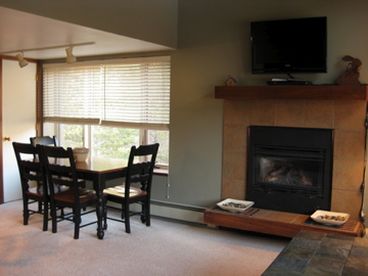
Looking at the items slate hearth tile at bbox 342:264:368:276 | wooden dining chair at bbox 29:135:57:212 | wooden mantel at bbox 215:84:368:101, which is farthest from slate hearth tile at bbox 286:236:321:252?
wooden dining chair at bbox 29:135:57:212

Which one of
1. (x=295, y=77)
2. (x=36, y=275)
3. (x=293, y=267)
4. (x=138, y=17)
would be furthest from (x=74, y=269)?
(x=295, y=77)

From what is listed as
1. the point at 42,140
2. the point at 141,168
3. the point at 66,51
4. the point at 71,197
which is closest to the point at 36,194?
the point at 71,197

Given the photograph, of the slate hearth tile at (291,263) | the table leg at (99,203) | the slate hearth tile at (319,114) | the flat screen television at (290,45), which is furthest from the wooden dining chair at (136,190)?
the slate hearth tile at (291,263)

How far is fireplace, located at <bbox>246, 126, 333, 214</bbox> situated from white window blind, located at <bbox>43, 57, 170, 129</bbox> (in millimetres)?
1221

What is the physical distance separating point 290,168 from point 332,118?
67cm

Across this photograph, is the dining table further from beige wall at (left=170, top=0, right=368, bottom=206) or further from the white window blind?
the white window blind

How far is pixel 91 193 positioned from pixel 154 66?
1685 mm

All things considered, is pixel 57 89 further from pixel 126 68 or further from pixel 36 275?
pixel 36 275

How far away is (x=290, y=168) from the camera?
431 centimetres

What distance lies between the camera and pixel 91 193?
4.51m

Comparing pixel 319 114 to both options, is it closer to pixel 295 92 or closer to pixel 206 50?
pixel 295 92

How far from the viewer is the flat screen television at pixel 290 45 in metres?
3.88

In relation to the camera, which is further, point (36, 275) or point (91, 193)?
point (91, 193)

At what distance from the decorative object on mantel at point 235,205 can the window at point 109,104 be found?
1.10 metres
